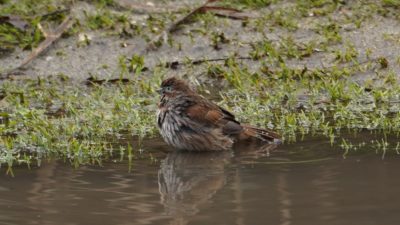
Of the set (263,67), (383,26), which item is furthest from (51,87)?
(383,26)

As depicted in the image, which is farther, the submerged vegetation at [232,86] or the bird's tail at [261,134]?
the submerged vegetation at [232,86]

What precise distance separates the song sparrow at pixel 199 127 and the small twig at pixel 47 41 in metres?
3.44

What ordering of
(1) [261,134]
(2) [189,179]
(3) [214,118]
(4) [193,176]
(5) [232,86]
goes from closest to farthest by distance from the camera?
(2) [189,179] → (4) [193,176] → (1) [261,134] → (3) [214,118] → (5) [232,86]

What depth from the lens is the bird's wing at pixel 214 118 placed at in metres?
9.68

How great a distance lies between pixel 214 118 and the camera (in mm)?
9719

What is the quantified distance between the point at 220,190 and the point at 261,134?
84.8 inches

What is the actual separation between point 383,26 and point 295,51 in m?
1.35

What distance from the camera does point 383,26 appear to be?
13500 mm

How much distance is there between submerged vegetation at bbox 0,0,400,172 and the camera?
9742 millimetres

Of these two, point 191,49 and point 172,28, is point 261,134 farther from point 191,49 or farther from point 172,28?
point 172,28

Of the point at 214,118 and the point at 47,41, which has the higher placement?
the point at 47,41

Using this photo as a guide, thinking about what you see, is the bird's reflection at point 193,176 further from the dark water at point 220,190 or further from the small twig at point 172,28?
the small twig at point 172,28

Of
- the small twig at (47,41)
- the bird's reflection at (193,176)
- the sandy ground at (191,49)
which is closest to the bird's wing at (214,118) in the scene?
the bird's reflection at (193,176)

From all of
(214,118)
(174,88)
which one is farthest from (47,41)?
(214,118)
